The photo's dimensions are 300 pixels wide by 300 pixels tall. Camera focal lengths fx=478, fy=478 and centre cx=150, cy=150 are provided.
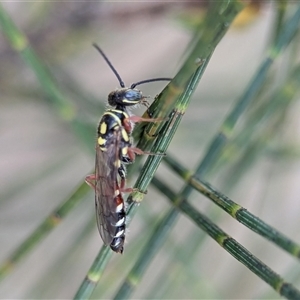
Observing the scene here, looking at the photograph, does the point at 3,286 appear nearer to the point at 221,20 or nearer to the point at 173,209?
the point at 173,209

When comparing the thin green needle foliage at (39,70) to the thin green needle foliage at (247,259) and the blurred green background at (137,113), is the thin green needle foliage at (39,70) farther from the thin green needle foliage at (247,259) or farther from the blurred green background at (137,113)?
the thin green needle foliage at (247,259)

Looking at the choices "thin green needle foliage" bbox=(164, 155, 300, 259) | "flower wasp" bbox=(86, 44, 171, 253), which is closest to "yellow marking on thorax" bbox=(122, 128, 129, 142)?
"flower wasp" bbox=(86, 44, 171, 253)

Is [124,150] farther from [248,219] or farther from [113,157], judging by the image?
[248,219]

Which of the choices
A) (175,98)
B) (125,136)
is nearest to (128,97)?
(125,136)

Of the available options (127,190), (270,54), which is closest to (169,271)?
(127,190)

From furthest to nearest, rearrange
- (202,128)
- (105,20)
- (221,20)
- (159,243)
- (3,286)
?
(3,286)
(202,128)
(105,20)
(159,243)
(221,20)

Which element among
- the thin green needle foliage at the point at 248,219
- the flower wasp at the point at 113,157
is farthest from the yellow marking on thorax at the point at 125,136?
the thin green needle foliage at the point at 248,219

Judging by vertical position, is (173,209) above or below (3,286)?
above

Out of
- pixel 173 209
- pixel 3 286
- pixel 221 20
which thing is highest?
pixel 221 20
